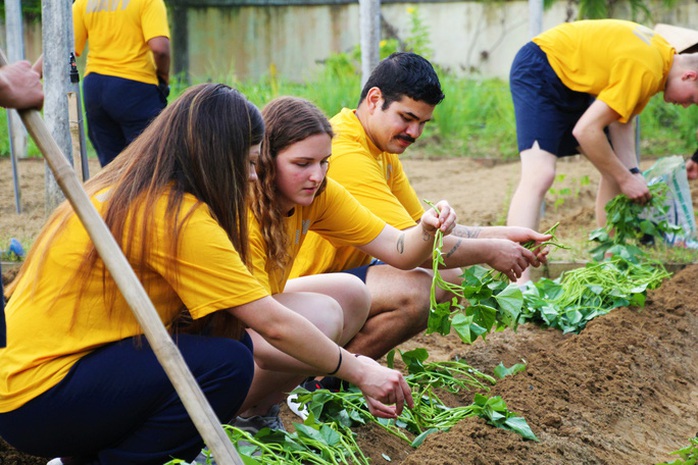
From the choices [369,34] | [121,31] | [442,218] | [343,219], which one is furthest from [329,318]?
[369,34]

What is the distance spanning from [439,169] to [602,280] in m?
4.24

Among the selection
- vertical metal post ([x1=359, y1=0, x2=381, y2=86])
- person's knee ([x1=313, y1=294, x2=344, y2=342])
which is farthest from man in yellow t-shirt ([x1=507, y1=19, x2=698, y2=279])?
person's knee ([x1=313, y1=294, x2=344, y2=342])

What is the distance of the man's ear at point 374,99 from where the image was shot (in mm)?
3652

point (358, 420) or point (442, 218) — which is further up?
point (442, 218)

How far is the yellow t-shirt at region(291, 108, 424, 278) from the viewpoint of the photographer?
11.7ft

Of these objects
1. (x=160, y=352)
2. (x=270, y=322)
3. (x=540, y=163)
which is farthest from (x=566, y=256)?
(x=160, y=352)

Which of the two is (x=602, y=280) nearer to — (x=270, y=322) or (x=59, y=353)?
(x=270, y=322)

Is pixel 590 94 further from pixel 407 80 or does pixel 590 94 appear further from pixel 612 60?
pixel 407 80

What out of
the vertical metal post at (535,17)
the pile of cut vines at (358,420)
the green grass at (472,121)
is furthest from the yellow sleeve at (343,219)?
the green grass at (472,121)

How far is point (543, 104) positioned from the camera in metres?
5.27

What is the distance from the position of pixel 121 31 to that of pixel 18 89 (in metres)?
3.99

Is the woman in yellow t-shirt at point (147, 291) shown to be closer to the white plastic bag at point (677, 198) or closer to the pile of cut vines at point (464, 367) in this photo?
the pile of cut vines at point (464, 367)

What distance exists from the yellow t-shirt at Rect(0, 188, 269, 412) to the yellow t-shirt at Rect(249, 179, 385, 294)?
0.55 meters

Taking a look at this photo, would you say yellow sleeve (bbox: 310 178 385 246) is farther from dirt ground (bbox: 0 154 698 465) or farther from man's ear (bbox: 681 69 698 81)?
man's ear (bbox: 681 69 698 81)
